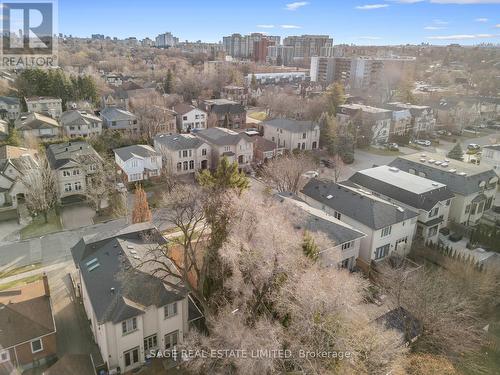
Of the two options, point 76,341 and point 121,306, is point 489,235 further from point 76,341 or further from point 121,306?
point 76,341

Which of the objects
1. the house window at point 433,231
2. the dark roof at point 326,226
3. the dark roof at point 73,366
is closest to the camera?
the dark roof at point 73,366

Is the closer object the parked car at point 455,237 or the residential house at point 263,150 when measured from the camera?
the parked car at point 455,237

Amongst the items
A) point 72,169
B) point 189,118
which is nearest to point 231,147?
point 189,118

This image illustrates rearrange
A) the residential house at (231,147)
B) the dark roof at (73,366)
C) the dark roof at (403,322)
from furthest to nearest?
the residential house at (231,147) < the dark roof at (403,322) < the dark roof at (73,366)

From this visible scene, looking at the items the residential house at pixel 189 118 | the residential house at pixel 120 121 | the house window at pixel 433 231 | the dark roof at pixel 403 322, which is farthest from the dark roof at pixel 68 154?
Result: the house window at pixel 433 231

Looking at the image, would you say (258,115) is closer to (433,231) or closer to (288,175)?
(288,175)

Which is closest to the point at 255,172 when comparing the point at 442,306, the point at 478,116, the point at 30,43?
the point at 442,306

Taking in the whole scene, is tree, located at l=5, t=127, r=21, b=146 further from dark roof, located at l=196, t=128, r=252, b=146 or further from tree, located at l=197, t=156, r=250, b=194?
tree, located at l=197, t=156, r=250, b=194

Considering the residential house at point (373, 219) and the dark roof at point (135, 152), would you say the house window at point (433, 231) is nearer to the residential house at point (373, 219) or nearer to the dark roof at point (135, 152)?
the residential house at point (373, 219)
